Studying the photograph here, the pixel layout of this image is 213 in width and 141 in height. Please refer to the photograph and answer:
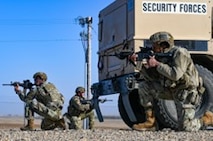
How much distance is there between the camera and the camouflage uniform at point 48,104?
12898mm

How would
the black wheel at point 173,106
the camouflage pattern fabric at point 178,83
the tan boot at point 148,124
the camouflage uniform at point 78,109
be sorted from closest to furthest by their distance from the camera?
A: the camouflage pattern fabric at point 178,83 < the tan boot at point 148,124 < the black wheel at point 173,106 < the camouflage uniform at point 78,109

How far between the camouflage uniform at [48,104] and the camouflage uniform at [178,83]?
318 centimetres

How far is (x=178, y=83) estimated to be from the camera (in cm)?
981

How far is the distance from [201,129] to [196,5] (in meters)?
2.79

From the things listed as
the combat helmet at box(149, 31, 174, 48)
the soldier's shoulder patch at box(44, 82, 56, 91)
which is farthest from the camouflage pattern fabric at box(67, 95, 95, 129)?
the combat helmet at box(149, 31, 174, 48)

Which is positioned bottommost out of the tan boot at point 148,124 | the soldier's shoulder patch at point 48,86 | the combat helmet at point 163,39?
the tan boot at point 148,124

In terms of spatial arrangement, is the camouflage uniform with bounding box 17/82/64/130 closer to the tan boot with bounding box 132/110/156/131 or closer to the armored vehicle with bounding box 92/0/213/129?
the armored vehicle with bounding box 92/0/213/129

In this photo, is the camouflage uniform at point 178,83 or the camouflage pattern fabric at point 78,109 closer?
the camouflage uniform at point 178,83

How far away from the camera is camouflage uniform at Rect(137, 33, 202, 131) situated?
9500 mm

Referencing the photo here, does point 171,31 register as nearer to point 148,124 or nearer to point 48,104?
point 148,124

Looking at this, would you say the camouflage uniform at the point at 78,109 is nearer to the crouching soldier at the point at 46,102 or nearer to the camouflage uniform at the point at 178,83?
the crouching soldier at the point at 46,102

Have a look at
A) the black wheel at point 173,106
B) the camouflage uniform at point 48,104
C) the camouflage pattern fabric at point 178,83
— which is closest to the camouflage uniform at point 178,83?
the camouflage pattern fabric at point 178,83

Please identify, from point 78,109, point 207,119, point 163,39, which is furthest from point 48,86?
point 163,39

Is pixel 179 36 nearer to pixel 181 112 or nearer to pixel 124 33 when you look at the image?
pixel 124 33
